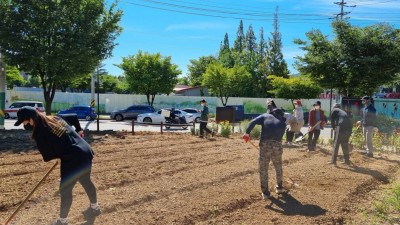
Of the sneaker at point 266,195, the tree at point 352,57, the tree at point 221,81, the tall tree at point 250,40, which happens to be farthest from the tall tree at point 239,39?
the sneaker at point 266,195

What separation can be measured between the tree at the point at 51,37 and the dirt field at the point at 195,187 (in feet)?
20.1

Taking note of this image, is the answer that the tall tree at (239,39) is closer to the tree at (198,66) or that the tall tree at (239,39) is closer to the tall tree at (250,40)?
the tall tree at (250,40)

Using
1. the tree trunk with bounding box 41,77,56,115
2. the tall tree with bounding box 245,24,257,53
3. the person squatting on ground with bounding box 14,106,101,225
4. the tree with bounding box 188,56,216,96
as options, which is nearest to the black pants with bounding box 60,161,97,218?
the person squatting on ground with bounding box 14,106,101,225

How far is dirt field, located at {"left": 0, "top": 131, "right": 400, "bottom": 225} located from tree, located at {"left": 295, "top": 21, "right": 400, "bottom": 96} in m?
8.88

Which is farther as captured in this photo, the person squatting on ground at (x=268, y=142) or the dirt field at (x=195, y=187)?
the person squatting on ground at (x=268, y=142)

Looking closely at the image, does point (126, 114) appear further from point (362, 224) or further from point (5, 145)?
point (362, 224)

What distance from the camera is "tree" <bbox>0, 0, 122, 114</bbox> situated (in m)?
17.3

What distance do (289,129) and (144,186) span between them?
8.06m

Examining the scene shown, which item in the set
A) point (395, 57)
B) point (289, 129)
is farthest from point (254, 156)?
point (395, 57)

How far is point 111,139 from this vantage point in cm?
1498

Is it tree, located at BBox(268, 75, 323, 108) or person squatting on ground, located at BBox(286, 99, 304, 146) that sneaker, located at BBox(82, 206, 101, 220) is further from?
tree, located at BBox(268, 75, 323, 108)

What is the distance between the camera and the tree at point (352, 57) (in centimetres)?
2053

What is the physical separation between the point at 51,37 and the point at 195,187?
43.7 ft

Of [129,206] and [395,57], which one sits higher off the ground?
[395,57]
